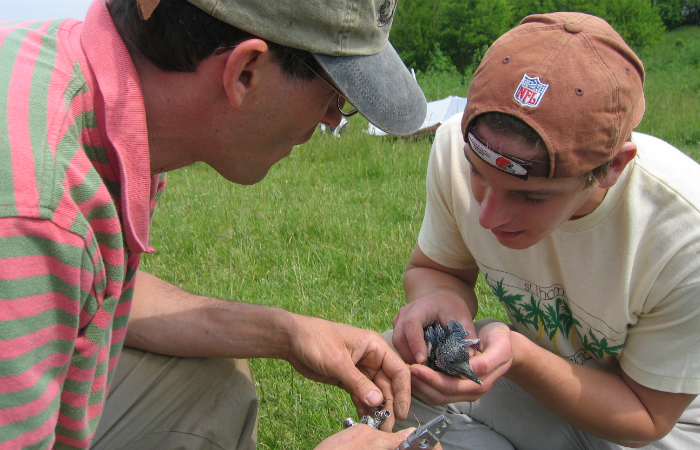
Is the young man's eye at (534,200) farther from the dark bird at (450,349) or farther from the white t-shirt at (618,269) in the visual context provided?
the dark bird at (450,349)

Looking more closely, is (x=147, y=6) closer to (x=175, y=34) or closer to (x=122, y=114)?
(x=175, y=34)

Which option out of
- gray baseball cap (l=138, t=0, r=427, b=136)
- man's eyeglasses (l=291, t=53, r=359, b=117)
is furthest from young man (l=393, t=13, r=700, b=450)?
man's eyeglasses (l=291, t=53, r=359, b=117)

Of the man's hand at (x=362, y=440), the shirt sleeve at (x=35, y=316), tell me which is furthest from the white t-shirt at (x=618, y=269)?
the shirt sleeve at (x=35, y=316)

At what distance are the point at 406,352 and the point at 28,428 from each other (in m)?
1.50

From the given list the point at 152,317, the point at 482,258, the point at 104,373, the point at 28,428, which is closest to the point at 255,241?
the point at 152,317

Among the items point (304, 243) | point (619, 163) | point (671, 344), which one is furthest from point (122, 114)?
point (304, 243)

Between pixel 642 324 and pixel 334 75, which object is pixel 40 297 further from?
pixel 642 324

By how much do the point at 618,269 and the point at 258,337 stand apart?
1.50m

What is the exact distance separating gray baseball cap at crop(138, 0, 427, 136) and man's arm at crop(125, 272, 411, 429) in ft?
3.16

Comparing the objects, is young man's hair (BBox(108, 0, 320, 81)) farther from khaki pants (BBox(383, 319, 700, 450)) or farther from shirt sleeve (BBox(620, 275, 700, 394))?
khaki pants (BBox(383, 319, 700, 450))

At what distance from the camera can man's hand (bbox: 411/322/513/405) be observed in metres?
2.19

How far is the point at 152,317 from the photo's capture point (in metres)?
2.62

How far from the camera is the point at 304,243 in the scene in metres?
5.08

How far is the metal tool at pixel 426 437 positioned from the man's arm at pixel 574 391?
0.13 metres
